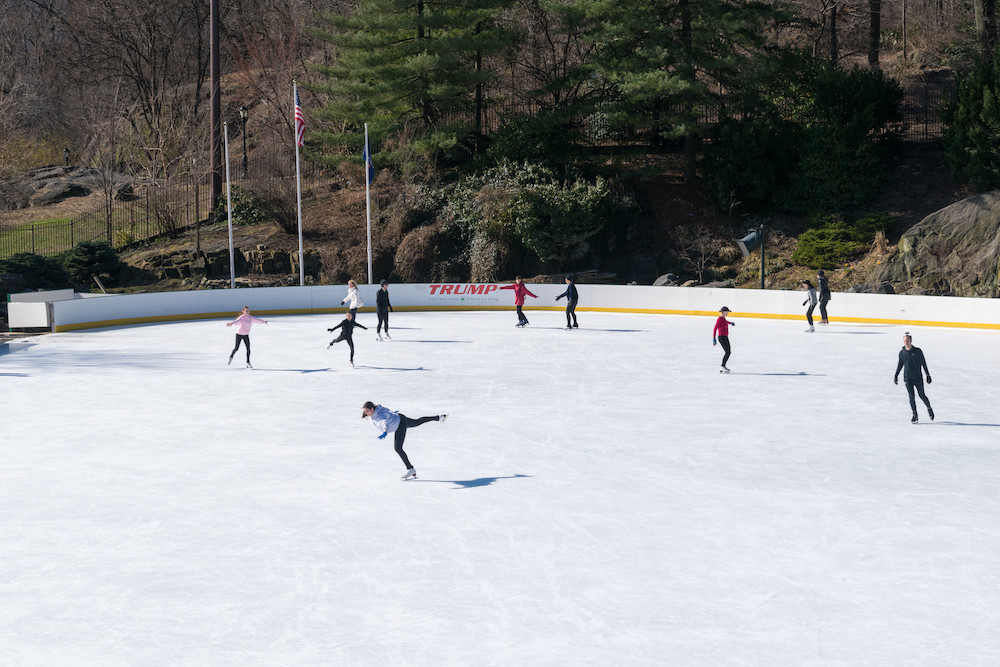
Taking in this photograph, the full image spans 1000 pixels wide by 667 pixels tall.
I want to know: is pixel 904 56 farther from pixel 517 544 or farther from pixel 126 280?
pixel 517 544

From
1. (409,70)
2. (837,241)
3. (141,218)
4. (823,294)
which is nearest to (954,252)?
(837,241)

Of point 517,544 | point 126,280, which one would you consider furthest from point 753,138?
point 517,544

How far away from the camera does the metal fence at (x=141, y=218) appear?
A: 1756 inches

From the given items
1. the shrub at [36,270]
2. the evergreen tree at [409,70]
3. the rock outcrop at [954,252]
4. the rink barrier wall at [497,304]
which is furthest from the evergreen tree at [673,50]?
the shrub at [36,270]

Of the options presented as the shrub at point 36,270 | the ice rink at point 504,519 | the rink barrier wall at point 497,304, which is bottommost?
the ice rink at point 504,519

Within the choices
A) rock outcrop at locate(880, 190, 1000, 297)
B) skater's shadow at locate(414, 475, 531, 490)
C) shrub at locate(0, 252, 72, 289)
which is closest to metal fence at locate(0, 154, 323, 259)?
shrub at locate(0, 252, 72, 289)

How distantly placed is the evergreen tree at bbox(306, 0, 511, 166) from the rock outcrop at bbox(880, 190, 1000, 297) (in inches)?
753

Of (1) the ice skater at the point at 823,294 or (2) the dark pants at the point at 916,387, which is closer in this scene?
(2) the dark pants at the point at 916,387

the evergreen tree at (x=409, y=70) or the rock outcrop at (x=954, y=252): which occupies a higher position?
the evergreen tree at (x=409, y=70)

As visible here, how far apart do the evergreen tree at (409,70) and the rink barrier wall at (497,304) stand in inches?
419

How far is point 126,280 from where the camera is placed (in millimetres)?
40719

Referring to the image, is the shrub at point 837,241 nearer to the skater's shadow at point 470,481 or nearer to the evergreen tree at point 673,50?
the evergreen tree at point 673,50

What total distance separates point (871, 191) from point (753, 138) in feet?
17.8

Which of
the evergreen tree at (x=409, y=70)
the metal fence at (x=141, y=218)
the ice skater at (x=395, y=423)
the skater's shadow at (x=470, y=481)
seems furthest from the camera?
the metal fence at (x=141, y=218)
